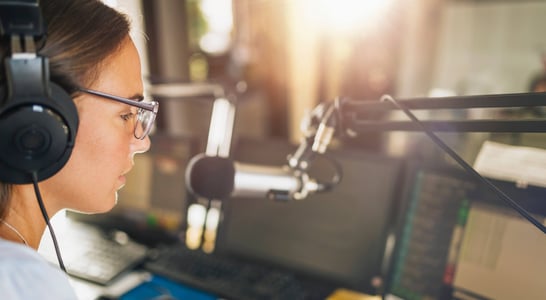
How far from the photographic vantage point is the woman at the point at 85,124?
63 centimetres

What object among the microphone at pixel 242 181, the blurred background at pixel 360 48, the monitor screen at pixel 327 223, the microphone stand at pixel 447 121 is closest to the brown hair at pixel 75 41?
the microphone at pixel 242 181

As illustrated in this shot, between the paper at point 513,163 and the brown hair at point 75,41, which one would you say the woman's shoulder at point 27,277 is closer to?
the brown hair at point 75,41

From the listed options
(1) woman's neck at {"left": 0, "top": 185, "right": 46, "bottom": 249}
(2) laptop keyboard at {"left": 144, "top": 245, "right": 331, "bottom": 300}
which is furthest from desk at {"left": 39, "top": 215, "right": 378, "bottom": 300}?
(1) woman's neck at {"left": 0, "top": 185, "right": 46, "bottom": 249}

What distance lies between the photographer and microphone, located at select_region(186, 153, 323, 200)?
33.9 inches

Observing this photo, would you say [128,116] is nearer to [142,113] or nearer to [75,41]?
[142,113]

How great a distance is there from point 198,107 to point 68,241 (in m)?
1.00

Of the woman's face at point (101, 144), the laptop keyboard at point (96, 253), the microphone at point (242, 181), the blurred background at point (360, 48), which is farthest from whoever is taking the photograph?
the blurred background at point (360, 48)

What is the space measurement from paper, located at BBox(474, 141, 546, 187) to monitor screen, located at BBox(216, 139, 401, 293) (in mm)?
191

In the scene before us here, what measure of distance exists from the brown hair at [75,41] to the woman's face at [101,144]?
23 mm

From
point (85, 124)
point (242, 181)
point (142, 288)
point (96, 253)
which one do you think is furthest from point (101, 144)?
point (96, 253)

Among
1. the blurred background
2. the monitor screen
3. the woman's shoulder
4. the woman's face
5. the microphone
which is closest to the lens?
the woman's shoulder

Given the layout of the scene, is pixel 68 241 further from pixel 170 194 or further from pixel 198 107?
pixel 198 107

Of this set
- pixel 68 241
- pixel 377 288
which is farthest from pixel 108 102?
pixel 68 241

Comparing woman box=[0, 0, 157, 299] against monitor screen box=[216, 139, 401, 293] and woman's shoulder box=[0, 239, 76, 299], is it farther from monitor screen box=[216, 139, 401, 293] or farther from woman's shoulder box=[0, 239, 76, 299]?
monitor screen box=[216, 139, 401, 293]
